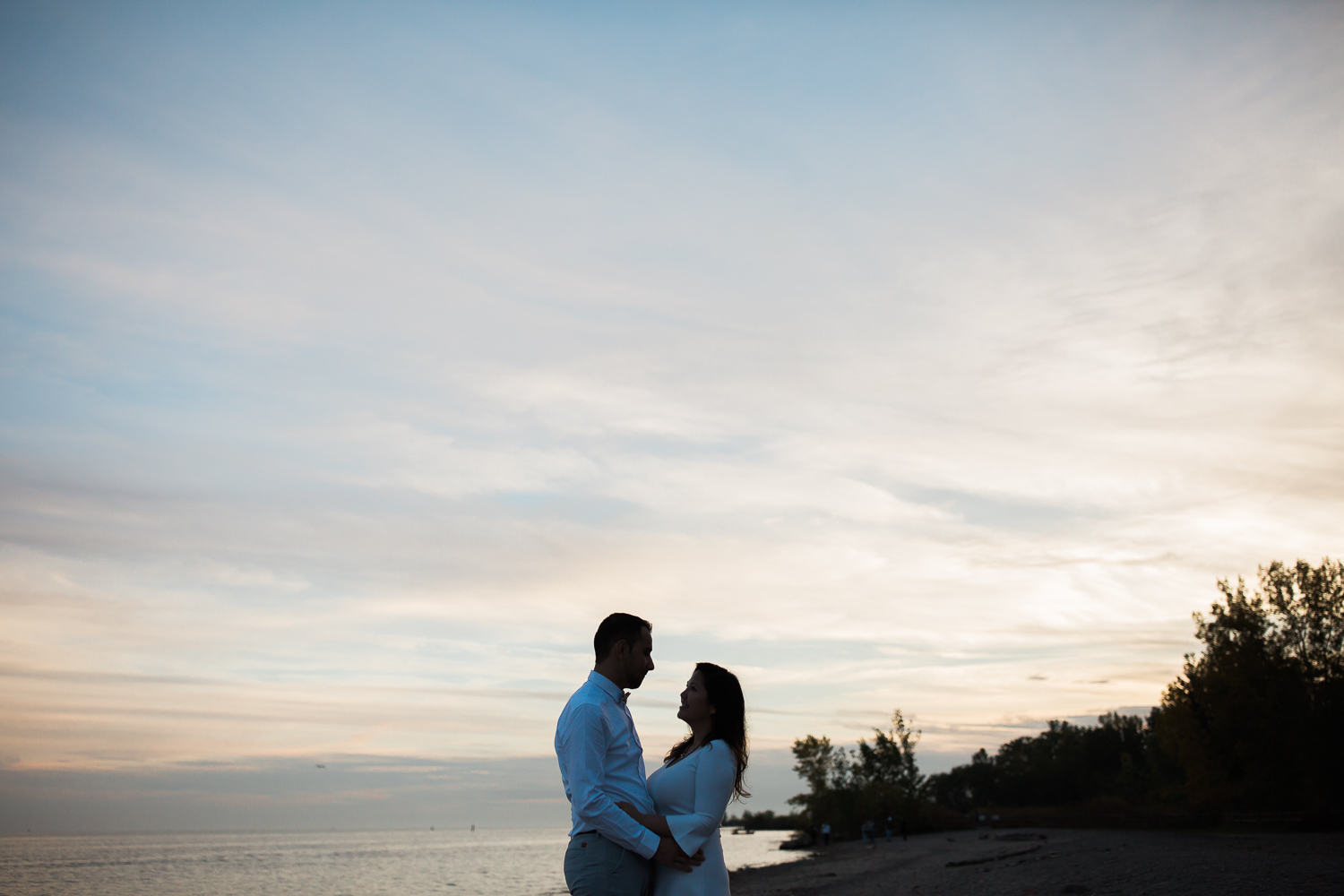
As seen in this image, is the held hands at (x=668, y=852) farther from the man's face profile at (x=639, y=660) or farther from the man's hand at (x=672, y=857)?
the man's face profile at (x=639, y=660)

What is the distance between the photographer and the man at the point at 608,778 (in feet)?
13.4

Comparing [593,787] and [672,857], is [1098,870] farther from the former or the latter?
[593,787]

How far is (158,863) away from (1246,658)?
92590 millimetres

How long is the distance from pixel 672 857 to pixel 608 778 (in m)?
0.49

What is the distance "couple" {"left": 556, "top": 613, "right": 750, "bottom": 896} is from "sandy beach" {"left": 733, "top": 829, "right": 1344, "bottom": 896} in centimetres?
1510

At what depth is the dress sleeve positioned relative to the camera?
417 centimetres

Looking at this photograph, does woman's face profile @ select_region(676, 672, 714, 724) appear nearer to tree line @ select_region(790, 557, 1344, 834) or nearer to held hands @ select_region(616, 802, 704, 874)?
held hands @ select_region(616, 802, 704, 874)

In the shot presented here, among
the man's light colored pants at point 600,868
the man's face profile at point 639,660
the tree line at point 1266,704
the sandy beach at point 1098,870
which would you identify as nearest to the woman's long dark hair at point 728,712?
the man's face profile at point 639,660

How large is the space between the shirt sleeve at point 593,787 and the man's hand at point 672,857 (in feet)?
0.21

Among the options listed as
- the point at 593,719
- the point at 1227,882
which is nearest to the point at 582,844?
the point at 593,719

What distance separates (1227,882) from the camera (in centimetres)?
1588

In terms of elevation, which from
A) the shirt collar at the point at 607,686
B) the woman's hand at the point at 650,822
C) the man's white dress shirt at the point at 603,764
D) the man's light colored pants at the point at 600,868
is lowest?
the man's light colored pants at the point at 600,868

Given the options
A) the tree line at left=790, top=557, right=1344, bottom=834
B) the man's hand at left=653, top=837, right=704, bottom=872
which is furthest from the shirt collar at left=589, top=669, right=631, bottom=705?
the tree line at left=790, top=557, right=1344, bottom=834

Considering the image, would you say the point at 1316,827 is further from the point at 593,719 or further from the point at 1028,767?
the point at 1028,767
